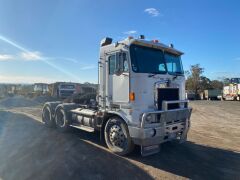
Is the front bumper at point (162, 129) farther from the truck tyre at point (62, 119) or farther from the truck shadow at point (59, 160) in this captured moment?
the truck tyre at point (62, 119)

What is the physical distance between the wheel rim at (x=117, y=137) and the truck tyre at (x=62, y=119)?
3.18 metres

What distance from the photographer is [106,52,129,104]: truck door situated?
22.5ft

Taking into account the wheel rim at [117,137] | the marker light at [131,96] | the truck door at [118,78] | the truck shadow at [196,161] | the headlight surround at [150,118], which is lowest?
the truck shadow at [196,161]

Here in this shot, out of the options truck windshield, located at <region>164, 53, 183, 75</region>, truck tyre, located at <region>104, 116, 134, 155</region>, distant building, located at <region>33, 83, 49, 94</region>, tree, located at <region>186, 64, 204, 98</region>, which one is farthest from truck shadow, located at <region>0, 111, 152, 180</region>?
tree, located at <region>186, 64, 204, 98</region>

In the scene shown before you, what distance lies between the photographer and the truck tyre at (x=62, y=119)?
9.95m

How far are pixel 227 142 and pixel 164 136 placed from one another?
11.9 ft

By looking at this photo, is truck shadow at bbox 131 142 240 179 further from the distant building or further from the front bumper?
the distant building

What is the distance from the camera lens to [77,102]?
34.3 feet

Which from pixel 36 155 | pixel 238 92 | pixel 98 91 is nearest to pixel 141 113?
pixel 98 91

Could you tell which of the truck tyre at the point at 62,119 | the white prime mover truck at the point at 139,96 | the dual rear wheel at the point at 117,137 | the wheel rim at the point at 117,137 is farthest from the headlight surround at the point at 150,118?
the truck tyre at the point at 62,119

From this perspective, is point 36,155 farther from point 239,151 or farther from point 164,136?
point 239,151

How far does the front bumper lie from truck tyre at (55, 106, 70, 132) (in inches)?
163

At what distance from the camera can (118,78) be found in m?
7.18

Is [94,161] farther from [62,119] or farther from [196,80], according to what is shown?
[196,80]
